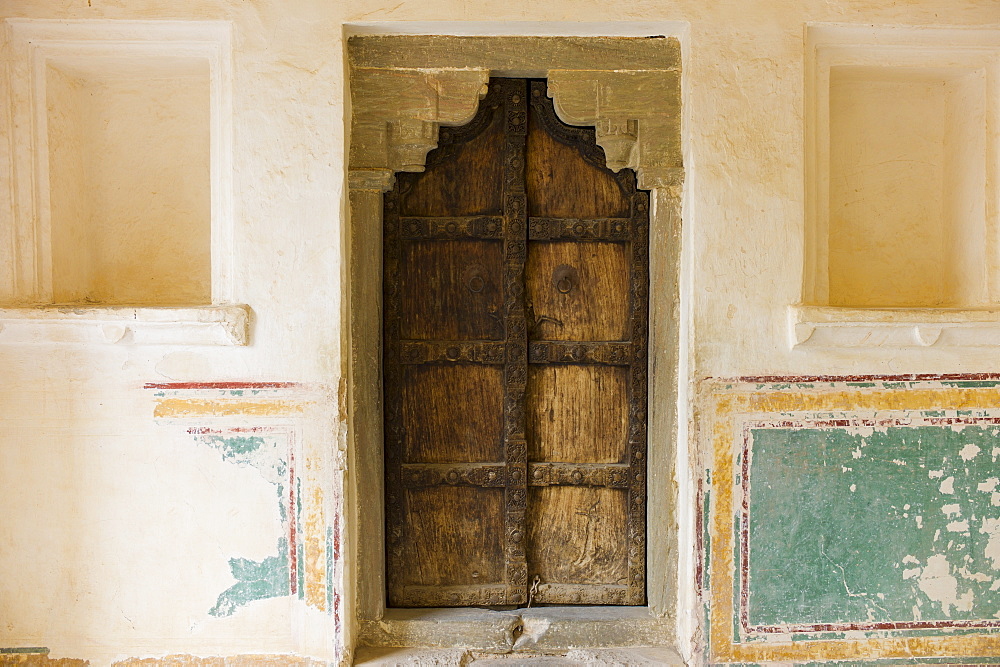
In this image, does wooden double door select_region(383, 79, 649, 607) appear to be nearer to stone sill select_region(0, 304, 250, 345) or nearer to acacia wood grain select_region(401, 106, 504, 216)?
acacia wood grain select_region(401, 106, 504, 216)

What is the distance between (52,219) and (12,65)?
50 centimetres

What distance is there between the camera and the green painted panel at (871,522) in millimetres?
2072

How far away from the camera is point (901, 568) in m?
2.09

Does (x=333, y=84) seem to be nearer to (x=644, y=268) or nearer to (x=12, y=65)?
(x=12, y=65)

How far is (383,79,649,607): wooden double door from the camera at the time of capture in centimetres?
225

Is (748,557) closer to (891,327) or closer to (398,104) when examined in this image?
(891,327)

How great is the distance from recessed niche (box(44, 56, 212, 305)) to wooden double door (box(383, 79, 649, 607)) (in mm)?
696

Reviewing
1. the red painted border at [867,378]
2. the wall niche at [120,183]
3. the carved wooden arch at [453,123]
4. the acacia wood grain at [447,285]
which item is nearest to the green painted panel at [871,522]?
the red painted border at [867,378]

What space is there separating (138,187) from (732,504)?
90.2 inches

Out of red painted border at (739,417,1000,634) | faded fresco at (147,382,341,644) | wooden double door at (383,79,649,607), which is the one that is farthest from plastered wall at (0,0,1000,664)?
wooden double door at (383,79,649,607)

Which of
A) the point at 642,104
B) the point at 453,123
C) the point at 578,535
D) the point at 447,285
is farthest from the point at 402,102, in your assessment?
the point at 578,535

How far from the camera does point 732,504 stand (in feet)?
6.79

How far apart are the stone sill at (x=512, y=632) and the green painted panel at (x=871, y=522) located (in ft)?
1.25

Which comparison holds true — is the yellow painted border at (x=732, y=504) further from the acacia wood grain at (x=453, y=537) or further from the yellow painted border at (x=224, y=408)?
the yellow painted border at (x=224, y=408)
